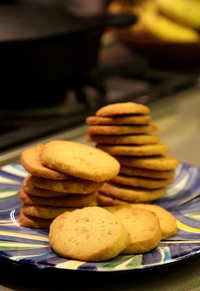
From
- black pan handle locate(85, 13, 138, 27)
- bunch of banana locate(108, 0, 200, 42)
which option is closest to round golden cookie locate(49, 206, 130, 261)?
black pan handle locate(85, 13, 138, 27)

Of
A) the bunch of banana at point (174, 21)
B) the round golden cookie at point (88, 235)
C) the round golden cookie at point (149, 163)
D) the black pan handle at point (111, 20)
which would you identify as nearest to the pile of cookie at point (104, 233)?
the round golden cookie at point (88, 235)

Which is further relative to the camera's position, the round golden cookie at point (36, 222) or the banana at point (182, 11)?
the banana at point (182, 11)

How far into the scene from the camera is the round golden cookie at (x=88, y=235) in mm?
645

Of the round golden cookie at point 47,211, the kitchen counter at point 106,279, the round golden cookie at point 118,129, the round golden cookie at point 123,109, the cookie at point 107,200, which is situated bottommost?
the kitchen counter at point 106,279

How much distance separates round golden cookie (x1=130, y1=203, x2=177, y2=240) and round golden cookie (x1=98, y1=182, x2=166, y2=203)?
0.10 ft

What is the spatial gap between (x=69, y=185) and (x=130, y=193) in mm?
150

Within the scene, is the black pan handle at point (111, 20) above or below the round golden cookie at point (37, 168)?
above

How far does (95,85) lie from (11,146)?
41cm

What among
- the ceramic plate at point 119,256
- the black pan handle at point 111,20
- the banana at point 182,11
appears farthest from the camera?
the banana at point 182,11

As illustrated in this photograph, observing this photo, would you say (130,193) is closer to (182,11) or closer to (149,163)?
(149,163)

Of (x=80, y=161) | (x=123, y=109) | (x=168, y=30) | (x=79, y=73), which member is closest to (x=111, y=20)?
(x=79, y=73)

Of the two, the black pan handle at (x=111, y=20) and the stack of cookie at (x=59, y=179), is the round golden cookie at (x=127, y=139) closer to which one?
the stack of cookie at (x=59, y=179)

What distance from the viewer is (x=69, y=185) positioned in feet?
2.42

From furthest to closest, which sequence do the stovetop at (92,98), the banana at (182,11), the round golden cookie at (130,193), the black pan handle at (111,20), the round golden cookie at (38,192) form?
the banana at (182,11)
the black pan handle at (111,20)
the stovetop at (92,98)
the round golden cookie at (130,193)
the round golden cookie at (38,192)
